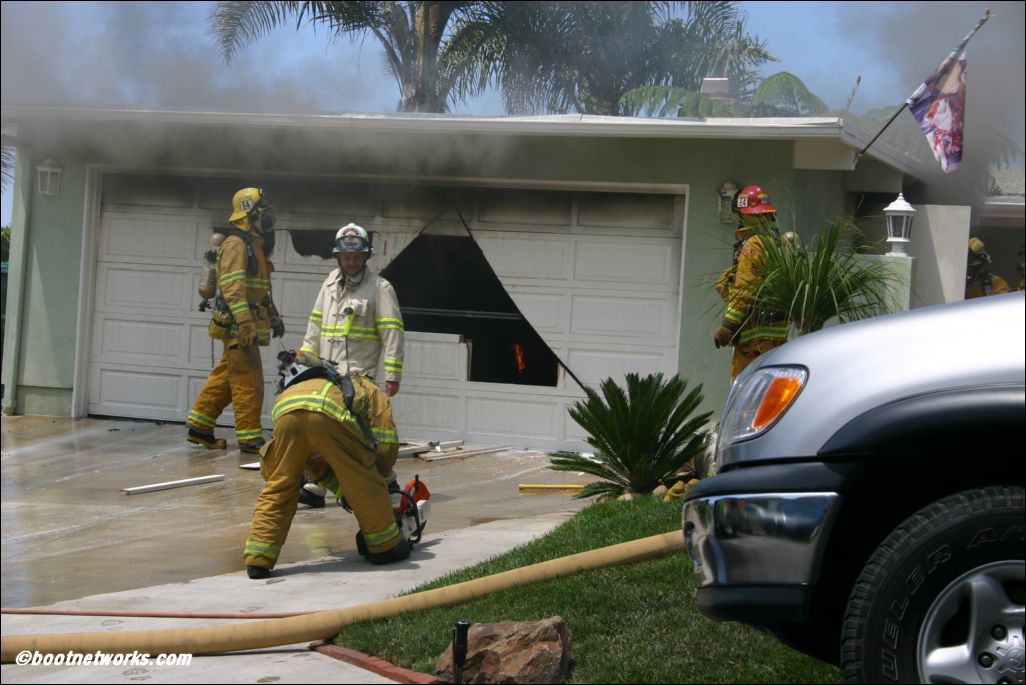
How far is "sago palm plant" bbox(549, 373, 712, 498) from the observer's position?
289 inches

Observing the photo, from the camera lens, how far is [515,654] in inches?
152

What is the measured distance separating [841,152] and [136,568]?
6.51 m

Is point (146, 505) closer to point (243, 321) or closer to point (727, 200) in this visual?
point (243, 321)

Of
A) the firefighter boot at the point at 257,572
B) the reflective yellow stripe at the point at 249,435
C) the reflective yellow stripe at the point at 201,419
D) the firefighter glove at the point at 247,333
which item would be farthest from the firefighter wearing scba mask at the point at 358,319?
the reflective yellow stripe at the point at 201,419

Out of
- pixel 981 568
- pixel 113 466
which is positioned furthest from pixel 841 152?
pixel 981 568

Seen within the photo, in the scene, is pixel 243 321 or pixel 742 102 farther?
pixel 742 102

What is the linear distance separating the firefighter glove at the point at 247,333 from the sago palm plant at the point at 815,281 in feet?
13.9

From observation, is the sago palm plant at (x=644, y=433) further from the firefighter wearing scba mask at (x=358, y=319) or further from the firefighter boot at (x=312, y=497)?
the firefighter boot at (x=312, y=497)

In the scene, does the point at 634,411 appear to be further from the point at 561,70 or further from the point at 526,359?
→ the point at 561,70

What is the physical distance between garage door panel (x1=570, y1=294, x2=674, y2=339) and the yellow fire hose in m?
5.72

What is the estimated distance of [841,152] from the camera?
396 inches

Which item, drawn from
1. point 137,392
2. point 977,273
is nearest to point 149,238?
point 137,392

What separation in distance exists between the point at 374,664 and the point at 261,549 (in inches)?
77.4

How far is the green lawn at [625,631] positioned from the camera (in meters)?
3.89
